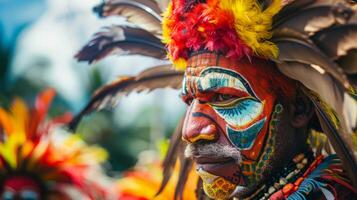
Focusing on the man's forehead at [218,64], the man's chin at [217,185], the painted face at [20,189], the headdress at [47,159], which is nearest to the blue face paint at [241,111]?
the man's forehead at [218,64]

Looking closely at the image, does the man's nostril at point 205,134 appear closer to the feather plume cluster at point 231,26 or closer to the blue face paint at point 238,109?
the blue face paint at point 238,109

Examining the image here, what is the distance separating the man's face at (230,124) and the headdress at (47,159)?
7.54ft

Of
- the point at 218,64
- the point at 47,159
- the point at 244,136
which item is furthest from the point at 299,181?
the point at 47,159

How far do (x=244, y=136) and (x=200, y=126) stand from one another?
17 cm

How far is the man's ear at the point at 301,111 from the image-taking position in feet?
8.83

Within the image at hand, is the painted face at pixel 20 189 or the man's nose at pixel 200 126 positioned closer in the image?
the man's nose at pixel 200 126

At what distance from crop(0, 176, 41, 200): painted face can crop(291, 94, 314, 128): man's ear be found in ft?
8.70

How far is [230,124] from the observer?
260 centimetres

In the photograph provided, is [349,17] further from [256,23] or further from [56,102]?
[56,102]

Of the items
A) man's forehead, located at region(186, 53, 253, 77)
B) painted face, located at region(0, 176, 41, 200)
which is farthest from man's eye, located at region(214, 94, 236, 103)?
painted face, located at region(0, 176, 41, 200)

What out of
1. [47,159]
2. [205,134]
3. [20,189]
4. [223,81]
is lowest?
[20,189]

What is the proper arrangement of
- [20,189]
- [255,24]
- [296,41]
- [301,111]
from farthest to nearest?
[20,189], [301,111], [255,24], [296,41]

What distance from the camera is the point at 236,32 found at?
2.57m

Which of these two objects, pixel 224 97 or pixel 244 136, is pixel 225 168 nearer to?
pixel 244 136
